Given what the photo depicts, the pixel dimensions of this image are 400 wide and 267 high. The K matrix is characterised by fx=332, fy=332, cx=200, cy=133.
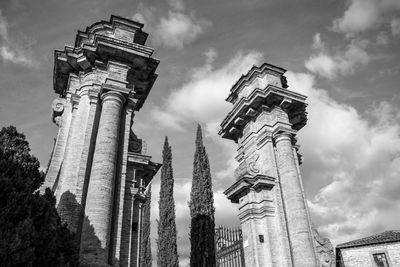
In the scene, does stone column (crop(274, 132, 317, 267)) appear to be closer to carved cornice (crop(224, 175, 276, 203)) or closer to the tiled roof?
carved cornice (crop(224, 175, 276, 203))

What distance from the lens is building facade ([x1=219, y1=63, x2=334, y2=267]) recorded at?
11.3 metres

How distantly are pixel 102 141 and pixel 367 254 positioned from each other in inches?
990

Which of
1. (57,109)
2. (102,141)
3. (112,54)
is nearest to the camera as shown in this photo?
(102,141)

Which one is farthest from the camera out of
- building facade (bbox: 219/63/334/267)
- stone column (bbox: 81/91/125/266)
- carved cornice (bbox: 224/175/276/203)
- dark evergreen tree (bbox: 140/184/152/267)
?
dark evergreen tree (bbox: 140/184/152/267)

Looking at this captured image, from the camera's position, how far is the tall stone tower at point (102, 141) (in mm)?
7961

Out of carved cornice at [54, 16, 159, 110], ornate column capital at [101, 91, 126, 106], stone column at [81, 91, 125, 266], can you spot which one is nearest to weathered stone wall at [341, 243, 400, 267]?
carved cornice at [54, 16, 159, 110]

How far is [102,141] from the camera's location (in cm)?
891

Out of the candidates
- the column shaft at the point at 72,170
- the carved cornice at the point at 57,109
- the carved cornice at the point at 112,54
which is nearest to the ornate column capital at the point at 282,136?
the carved cornice at the point at 112,54

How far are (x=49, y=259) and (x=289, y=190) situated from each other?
8758 mm

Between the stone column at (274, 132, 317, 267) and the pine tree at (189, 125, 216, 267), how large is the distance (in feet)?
31.3

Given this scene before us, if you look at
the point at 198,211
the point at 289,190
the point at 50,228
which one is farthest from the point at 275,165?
the point at 198,211

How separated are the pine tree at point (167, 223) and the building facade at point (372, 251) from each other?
12.1 metres

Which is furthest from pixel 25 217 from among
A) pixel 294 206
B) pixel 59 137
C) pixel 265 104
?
pixel 265 104

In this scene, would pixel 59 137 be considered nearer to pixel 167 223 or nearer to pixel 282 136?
pixel 282 136
